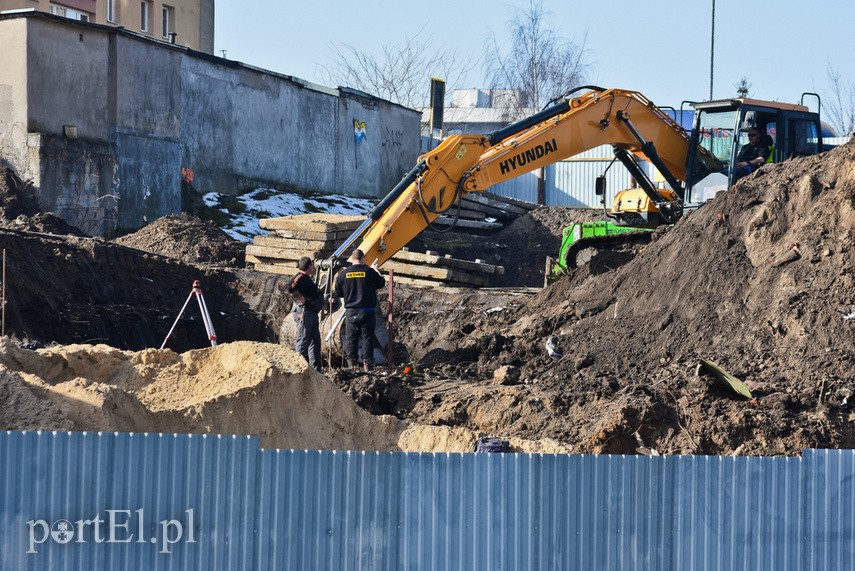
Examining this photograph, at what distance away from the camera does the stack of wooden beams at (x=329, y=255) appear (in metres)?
19.1

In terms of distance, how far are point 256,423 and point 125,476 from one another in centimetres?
386

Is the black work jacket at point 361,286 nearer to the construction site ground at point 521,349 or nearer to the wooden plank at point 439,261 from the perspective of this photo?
the construction site ground at point 521,349

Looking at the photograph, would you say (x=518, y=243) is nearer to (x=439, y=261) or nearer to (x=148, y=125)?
(x=439, y=261)

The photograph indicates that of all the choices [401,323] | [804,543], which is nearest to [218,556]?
[804,543]

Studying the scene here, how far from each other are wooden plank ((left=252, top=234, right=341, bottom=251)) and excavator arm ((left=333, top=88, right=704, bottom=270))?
3.93m

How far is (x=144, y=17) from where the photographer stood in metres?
41.2

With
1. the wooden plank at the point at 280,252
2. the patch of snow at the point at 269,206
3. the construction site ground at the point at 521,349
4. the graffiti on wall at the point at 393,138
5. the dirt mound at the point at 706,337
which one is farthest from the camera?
the graffiti on wall at the point at 393,138

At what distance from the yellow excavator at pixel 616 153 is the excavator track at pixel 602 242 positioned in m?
0.02

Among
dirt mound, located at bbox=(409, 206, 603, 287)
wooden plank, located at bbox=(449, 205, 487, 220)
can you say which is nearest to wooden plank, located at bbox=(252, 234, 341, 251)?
dirt mound, located at bbox=(409, 206, 603, 287)

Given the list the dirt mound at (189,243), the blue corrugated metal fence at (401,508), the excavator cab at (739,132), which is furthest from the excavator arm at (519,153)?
the blue corrugated metal fence at (401,508)

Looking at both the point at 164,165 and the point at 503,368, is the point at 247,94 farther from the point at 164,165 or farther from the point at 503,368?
the point at 503,368

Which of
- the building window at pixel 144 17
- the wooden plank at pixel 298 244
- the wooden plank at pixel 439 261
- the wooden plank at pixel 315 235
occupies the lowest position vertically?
the wooden plank at pixel 439 261

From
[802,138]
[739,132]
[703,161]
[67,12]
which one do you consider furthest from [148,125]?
[67,12]

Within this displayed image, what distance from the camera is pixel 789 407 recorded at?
10.8 metres
